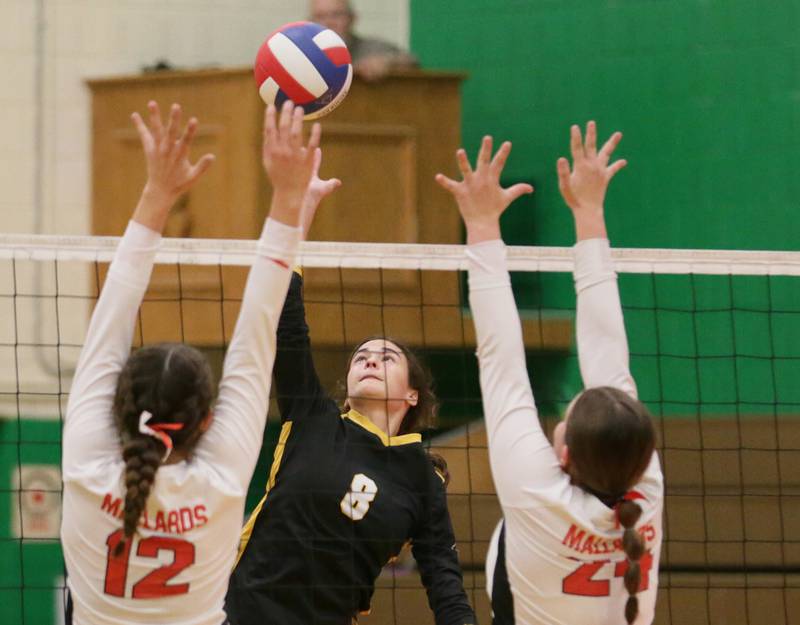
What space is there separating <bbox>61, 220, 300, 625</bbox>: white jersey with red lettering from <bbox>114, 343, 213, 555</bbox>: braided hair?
34 mm

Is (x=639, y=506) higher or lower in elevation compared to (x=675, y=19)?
lower

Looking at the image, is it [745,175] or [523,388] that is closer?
[523,388]

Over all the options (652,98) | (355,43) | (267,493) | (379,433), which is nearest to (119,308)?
(267,493)

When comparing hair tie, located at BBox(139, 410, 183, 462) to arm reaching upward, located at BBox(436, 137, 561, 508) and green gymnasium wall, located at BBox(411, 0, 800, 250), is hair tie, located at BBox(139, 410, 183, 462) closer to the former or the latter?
arm reaching upward, located at BBox(436, 137, 561, 508)

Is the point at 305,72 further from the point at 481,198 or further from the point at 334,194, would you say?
the point at 334,194

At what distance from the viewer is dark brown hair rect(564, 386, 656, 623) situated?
2.63 meters

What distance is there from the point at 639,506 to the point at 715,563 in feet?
13.1

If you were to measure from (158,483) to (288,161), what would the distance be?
0.71 meters

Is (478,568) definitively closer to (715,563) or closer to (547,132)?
(715,563)

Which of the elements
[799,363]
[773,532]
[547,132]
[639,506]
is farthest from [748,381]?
[639,506]

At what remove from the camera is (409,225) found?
24.3ft

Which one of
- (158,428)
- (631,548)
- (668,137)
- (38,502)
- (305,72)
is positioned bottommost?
(38,502)

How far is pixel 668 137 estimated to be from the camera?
24.0 ft

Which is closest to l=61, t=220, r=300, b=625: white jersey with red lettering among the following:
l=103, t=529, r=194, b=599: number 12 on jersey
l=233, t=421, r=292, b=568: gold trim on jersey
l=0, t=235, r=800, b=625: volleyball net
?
l=103, t=529, r=194, b=599: number 12 on jersey
